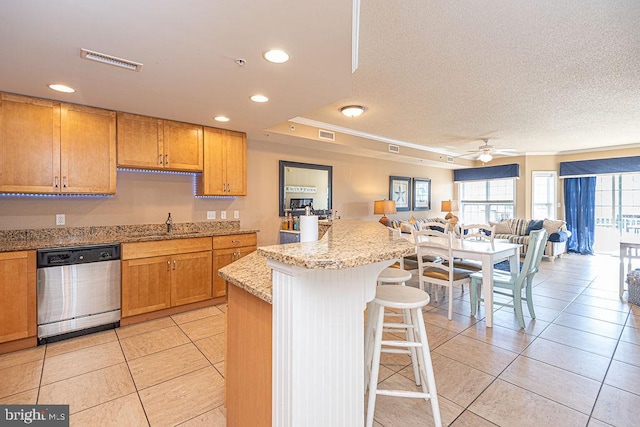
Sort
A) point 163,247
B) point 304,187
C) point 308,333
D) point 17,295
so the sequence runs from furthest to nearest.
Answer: point 304,187 < point 163,247 < point 17,295 < point 308,333

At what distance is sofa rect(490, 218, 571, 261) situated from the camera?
6.50 metres

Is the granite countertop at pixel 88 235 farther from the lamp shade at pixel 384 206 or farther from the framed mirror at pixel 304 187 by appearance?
the lamp shade at pixel 384 206

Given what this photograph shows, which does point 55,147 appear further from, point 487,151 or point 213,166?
point 487,151

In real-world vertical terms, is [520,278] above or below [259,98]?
below

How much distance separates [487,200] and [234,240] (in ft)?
24.8

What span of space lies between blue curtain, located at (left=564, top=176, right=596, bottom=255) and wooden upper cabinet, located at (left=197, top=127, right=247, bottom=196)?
7.91 metres

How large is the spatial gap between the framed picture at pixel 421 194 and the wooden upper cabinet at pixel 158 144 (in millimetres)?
5489

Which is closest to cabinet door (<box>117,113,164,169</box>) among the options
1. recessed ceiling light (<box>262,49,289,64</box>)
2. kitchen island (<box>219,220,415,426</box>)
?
recessed ceiling light (<box>262,49,289,64</box>)

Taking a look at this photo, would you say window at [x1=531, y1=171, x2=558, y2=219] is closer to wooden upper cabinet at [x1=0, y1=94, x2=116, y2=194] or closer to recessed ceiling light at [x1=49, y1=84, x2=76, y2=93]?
wooden upper cabinet at [x1=0, y1=94, x2=116, y2=194]

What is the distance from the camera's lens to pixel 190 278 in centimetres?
356

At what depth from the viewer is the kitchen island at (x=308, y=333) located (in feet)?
3.62

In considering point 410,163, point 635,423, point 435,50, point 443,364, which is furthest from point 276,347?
point 410,163

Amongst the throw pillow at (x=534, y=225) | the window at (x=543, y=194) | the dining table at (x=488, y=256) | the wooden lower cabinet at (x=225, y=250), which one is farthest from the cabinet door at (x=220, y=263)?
the window at (x=543, y=194)

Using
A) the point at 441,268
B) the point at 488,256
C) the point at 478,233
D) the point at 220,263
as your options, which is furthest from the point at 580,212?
the point at 220,263
